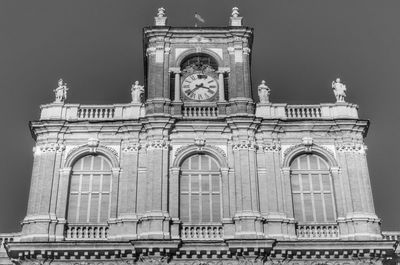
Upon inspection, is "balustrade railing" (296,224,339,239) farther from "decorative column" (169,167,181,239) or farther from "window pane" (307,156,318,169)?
"decorative column" (169,167,181,239)

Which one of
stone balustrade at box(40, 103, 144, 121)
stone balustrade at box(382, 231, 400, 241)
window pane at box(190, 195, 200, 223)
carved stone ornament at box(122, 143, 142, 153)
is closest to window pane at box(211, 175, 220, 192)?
window pane at box(190, 195, 200, 223)

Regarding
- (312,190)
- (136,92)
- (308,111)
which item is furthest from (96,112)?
(312,190)

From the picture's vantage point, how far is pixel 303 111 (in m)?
31.9

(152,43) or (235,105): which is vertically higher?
(152,43)

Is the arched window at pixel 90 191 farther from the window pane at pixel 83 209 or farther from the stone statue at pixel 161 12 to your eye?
the stone statue at pixel 161 12

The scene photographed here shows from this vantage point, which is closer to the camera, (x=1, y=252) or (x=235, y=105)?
(x=1, y=252)

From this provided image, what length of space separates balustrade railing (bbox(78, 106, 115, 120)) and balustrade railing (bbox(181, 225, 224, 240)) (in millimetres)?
7128

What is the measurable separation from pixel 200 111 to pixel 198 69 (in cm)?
303

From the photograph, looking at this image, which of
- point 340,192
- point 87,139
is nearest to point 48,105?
point 87,139

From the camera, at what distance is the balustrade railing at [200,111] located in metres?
31.3

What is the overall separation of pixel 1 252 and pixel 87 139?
6370 mm

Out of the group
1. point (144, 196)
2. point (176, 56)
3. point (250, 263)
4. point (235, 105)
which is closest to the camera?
point (250, 263)

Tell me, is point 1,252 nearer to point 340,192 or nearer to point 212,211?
point 212,211

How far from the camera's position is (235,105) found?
31250 mm
